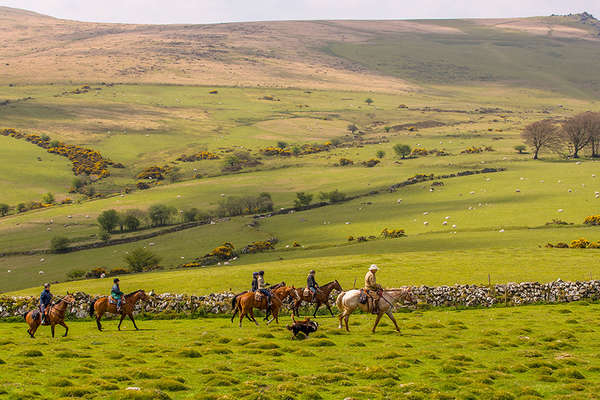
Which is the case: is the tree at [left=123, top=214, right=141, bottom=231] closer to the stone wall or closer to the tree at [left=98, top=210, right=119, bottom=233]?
the tree at [left=98, top=210, right=119, bottom=233]

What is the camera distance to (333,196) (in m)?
104

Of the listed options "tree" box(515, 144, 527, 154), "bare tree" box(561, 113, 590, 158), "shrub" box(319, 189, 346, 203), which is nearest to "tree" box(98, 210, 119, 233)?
"shrub" box(319, 189, 346, 203)

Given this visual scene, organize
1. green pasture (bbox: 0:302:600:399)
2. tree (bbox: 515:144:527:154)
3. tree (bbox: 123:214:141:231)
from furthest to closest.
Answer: tree (bbox: 515:144:527:154), tree (bbox: 123:214:141:231), green pasture (bbox: 0:302:600:399)

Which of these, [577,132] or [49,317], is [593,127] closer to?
[577,132]

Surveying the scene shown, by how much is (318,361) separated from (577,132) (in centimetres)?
12479

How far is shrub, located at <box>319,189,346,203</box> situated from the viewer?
104312mm

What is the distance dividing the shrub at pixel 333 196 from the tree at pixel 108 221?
3740 centimetres

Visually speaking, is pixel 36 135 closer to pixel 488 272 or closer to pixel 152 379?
pixel 488 272

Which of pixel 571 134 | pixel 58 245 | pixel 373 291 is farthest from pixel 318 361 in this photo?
pixel 571 134

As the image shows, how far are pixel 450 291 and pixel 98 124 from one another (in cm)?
18164

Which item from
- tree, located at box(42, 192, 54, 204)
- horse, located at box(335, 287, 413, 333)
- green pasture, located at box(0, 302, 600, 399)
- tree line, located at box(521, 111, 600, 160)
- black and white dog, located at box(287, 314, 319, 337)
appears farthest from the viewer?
tree line, located at box(521, 111, 600, 160)

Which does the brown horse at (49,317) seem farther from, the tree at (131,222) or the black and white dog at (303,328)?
the tree at (131,222)

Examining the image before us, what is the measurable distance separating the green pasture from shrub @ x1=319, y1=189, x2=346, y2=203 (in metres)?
71.8

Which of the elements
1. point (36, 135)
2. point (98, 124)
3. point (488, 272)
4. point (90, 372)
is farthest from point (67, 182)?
point (90, 372)
